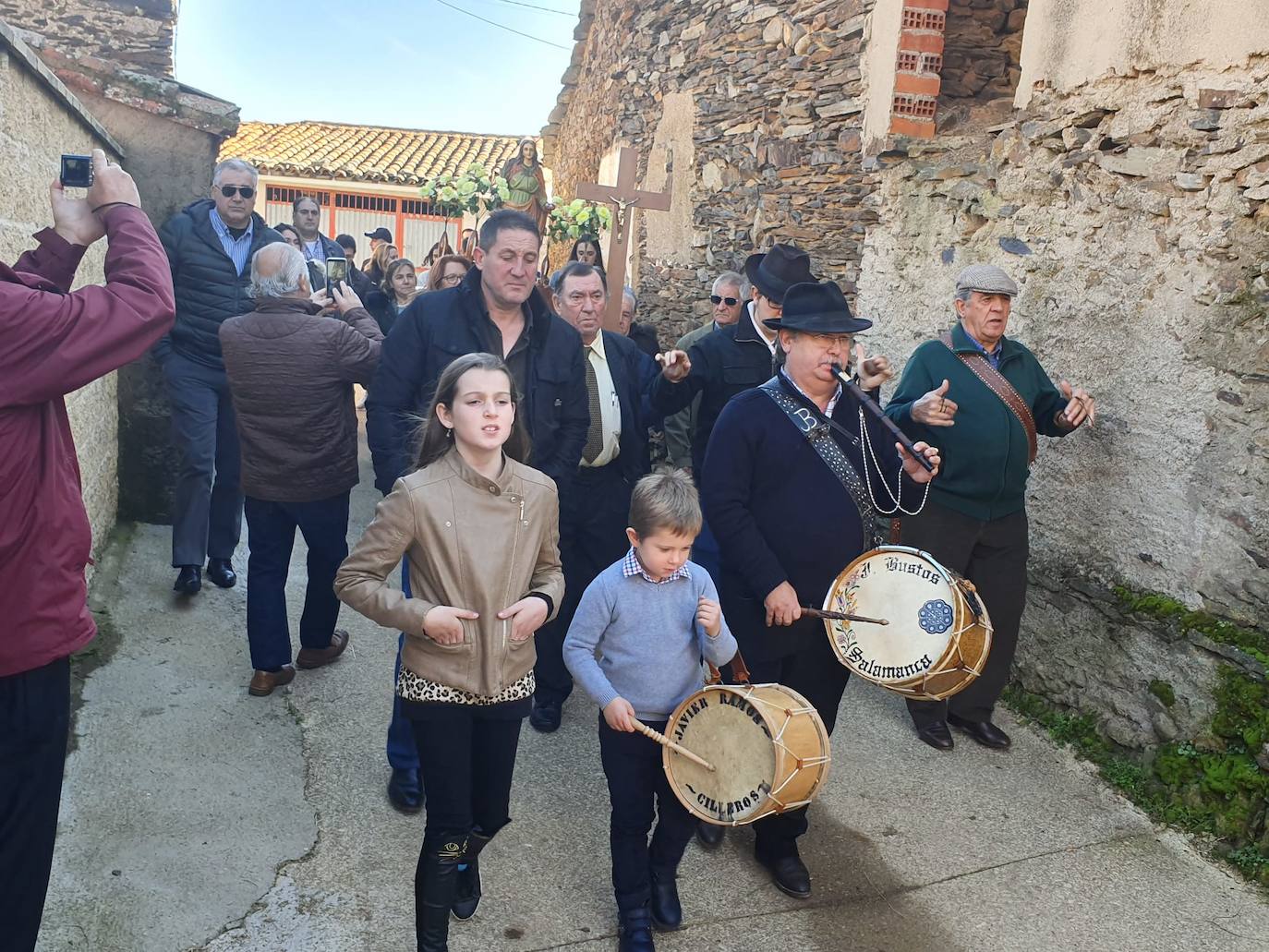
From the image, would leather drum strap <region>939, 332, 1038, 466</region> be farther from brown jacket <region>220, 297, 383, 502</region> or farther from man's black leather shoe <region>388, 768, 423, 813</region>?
man's black leather shoe <region>388, 768, 423, 813</region>

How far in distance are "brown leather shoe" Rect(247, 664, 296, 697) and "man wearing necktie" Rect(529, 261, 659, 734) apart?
1.10m

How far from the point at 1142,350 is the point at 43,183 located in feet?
15.2

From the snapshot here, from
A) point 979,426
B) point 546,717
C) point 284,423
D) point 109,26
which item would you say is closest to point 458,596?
point 546,717

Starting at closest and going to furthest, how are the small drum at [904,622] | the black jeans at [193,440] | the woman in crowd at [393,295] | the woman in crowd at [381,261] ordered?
the small drum at [904,622]
the black jeans at [193,440]
the woman in crowd at [393,295]
the woman in crowd at [381,261]

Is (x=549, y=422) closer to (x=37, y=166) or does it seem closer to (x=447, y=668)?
(x=447, y=668)

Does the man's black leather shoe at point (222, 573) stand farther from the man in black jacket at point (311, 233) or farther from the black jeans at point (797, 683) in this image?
the black jeans at point (797, 683)

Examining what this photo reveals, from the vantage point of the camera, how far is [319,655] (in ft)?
16.7

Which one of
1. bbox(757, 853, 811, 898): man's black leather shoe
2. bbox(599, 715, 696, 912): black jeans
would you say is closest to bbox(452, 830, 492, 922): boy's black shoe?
bbox(599, 715, 696, 912): black jeans

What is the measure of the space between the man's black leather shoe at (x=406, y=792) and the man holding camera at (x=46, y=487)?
1460 mm

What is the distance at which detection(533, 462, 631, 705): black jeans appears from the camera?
4.81 meters

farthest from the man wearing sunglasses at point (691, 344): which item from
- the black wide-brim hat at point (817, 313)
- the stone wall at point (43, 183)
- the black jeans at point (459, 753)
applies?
the stone wall at point (43, 183)

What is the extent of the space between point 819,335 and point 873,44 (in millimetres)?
3752

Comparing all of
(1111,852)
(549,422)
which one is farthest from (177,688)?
(1111,852)

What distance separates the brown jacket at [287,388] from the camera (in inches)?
183
